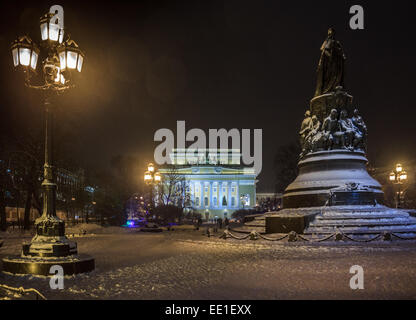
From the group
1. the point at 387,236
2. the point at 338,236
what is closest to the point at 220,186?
the point at 338,236

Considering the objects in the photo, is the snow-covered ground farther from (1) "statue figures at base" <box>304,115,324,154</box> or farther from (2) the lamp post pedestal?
(1) "statue figures at base" <box>304,115,324,154</box>

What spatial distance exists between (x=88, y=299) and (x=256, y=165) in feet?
361

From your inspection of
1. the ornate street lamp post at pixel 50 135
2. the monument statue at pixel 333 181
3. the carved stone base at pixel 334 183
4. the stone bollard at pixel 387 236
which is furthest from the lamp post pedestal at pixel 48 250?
the carved stone base at pixel 334 183

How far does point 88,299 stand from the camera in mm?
6191

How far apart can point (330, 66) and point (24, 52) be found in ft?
58.6

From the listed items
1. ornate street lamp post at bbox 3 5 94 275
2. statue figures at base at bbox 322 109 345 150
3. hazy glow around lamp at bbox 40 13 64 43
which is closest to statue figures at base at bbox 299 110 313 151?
statue figures at base at bbox 322 109 345 150

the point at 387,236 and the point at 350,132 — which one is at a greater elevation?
the point at 350,132

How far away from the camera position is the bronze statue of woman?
2203 cm

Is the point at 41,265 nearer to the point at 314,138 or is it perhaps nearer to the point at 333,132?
the point at 314,138

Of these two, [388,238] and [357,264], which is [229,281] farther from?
[388,238]

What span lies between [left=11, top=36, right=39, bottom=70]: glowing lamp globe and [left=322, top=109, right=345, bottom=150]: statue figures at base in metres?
16.1

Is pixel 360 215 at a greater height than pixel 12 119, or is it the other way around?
pixel 12 119

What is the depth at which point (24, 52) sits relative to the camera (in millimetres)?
8969
